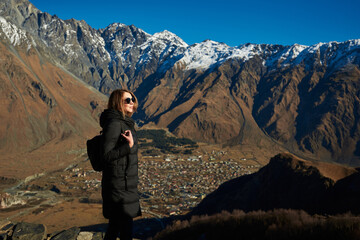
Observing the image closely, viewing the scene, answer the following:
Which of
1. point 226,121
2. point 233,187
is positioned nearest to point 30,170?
point 233,187

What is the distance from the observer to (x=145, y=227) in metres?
46.1

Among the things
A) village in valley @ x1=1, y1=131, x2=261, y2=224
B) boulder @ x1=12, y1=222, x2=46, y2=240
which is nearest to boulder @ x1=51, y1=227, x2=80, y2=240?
boulder @ x1=12, y1=222, x2=46, y2=240

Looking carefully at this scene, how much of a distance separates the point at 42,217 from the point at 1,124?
88897 millimetres

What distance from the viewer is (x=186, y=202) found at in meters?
62.4

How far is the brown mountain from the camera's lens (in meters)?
30.2

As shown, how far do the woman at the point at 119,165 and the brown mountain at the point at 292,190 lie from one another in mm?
28692

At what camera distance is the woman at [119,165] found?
4.69 meters

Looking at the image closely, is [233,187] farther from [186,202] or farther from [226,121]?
[226,121]

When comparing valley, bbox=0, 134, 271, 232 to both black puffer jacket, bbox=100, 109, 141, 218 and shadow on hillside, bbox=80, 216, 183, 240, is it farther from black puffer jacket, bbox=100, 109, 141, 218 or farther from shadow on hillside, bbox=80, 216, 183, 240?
black puffer jacket, bbox=100, 109, 141, 218

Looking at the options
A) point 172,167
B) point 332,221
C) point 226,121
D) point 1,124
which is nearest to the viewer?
point 332,221

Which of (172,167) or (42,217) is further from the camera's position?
(172,167)

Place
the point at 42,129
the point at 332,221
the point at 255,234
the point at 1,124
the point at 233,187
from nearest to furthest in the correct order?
the point at 332,221 < the point at 255,234 < the point at 233,187 < the point at 1,124 < the point at 42,129

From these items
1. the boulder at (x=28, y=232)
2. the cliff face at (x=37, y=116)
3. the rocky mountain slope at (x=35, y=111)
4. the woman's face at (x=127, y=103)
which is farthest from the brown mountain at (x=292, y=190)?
the cliff face at (x=37, y=116)

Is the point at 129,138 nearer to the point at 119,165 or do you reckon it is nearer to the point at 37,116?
the point at 119,165
